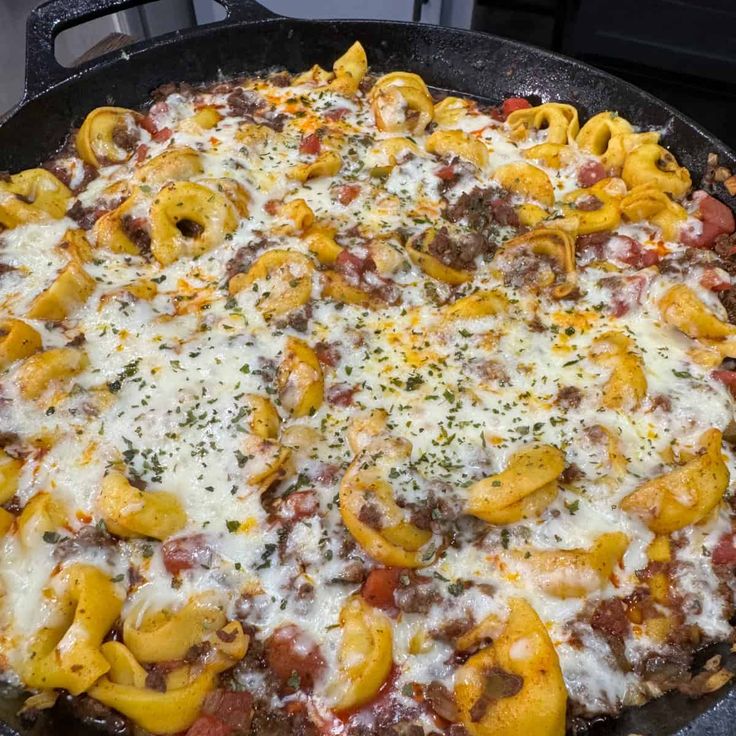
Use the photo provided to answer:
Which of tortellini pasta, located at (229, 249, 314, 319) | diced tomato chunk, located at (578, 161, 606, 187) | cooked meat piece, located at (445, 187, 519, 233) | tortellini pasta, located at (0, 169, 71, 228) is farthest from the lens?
diced tomato chunk, located at (578, 161, 606, 187)

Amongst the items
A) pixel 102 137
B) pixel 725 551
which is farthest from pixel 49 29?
pixel 725 551

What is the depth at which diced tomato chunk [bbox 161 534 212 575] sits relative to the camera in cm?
262

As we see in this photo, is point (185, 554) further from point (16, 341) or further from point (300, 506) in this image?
point (16, 341)

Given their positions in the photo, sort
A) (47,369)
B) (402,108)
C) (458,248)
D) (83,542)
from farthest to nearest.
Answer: (402,108) → (458,248) → (47,369) → (83,542)

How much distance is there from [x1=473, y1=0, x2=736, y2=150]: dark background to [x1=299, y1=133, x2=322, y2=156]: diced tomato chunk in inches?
73.9

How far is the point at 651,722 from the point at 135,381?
2284 mm

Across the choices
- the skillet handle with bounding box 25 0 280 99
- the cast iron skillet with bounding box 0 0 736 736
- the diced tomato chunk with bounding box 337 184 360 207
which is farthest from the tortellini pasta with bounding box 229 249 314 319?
the skillet handle with bounding box 25 0 280 99

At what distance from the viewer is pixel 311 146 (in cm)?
422

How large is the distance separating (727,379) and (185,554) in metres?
2.35

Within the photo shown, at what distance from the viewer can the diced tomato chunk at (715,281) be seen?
352 cm

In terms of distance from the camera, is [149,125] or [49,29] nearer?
[49,29]

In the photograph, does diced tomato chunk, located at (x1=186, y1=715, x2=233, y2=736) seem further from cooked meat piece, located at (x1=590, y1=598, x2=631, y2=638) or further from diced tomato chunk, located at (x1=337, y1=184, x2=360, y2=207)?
diced tomato chunk, located at (x1=337, y1=184, x2=360, y2=207)

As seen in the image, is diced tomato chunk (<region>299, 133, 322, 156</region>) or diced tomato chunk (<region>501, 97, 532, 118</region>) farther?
diced tomato chunk (<region>501, 97, 532, 118</region>)

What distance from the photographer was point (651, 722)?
2350 mm
